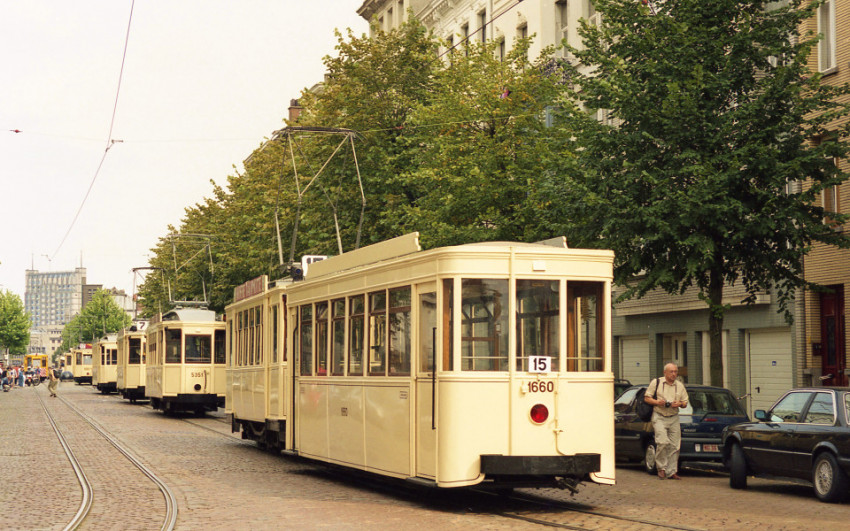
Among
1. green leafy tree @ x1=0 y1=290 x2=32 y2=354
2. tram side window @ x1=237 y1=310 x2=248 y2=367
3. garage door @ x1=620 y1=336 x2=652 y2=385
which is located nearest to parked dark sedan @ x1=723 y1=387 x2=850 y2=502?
tram side window @ x1=237 y1=310 x2=248 y2=367

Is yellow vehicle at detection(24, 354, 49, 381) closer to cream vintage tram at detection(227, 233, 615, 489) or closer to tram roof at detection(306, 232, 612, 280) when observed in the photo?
tram roof at detection(306, 232, 612, 280)

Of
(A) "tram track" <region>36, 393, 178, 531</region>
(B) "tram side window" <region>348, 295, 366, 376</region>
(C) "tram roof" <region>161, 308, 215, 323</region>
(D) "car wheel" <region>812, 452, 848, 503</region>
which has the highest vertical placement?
(C) "tram roof" <region>161, 308, 215, 323</region>

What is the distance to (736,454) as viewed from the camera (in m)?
16.5

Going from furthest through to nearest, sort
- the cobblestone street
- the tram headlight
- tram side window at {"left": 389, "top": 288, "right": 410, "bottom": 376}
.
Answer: tram side window at {"left": 389, "top": 288, "right": 410, "bottom": 376} → the tram headlight → the cobblestone street

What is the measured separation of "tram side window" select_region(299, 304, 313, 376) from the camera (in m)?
17.4

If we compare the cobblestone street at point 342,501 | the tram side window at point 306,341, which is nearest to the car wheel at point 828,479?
the cobblestone street at point 342,501

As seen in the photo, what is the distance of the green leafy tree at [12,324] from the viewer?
132 meters

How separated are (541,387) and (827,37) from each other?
1702 centimetres

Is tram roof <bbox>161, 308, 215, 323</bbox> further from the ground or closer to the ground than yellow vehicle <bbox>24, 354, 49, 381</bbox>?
further from the ground

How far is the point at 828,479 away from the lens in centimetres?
1443

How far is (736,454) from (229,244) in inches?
1510

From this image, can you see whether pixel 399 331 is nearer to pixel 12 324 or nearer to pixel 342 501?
pixel 342 501

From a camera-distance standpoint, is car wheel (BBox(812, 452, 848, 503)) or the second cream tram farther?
the second cream tram

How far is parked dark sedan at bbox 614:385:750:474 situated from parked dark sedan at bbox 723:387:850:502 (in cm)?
172
